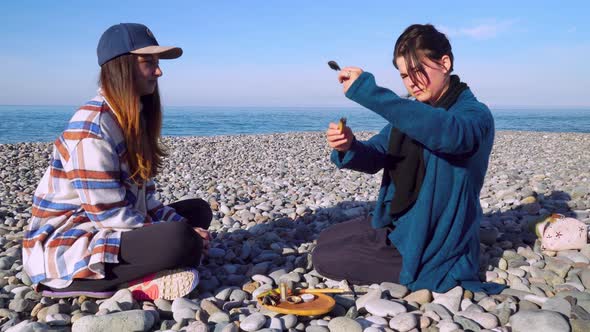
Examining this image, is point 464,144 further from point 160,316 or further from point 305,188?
point 305,188

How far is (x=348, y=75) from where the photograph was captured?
2.29m

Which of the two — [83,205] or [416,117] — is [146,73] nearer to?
[83,205]

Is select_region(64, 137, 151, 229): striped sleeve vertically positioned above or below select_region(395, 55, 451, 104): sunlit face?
below

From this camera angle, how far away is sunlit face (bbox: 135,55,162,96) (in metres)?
2.65

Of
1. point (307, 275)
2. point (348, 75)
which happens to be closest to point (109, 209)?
point (307, 275)

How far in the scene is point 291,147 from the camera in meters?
A: 12.7

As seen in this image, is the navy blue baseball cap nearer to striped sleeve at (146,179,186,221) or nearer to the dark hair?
striped sleeve at (146,179,186,221)

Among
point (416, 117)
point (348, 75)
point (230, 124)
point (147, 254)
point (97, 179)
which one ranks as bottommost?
point (230, 124)

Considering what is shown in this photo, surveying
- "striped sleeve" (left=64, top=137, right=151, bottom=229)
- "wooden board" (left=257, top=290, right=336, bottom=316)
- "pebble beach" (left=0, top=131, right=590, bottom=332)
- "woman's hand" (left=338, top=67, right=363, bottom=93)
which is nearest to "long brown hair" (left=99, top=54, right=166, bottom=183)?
"striped sleeve" (left=64, top=137, right=151, bottom=229)

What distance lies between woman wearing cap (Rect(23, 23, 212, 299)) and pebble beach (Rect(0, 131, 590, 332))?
0.49 ft

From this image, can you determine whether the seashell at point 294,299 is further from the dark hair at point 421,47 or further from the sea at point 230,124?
the sea at point 230,124

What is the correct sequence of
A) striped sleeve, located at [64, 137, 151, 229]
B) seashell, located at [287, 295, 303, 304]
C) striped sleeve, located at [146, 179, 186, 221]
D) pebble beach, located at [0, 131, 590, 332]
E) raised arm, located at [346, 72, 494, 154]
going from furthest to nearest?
striped sleeve, located at [146, 179, 186, 221], seashell, located at [287, 295, 303, 304], striped sleeve, located at [64, 137, 151, 229], pebble beach, located at [0, 131, 590, 332], raised arm, located at [346, 72, 494, 154]

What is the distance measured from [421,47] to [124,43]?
160 centimetres

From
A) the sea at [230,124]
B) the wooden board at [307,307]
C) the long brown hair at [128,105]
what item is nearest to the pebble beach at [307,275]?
the wooden board at [307,307]
